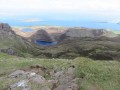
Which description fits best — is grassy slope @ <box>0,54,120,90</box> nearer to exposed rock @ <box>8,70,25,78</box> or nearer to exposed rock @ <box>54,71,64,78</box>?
exposed rock @ <box>8,70,25,78</box>

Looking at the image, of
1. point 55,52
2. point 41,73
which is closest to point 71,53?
point 55,52

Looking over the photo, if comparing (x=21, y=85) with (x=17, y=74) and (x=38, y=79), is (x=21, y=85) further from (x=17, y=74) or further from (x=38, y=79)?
(x=17, y=74)

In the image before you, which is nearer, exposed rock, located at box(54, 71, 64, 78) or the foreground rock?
the foreground rock

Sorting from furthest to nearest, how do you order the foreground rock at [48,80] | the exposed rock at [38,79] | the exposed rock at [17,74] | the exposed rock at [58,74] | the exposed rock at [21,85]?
1. the exposed rock at [58,74]
2. the exposed rock at [17,74]
3. the exposed rock at [38,79]
4. the foreground rock at [48,80]
5. the exposed rock at [21,85]

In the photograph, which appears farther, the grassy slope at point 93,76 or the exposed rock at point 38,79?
the grassy slope at point 93,76

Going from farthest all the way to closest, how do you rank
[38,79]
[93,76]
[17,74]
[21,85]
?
[17,74] → [93,76] → [38,79] → [21,85]

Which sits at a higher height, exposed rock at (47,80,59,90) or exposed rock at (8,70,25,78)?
exposed rock at (8,70,25,78)

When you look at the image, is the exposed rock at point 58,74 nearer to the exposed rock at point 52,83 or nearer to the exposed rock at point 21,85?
the exposed rock at point 52,83

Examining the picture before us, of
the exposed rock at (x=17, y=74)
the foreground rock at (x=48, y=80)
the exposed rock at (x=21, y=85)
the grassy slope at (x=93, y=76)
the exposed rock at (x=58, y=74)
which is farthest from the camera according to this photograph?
the exposed rock at (x=58, y=74)

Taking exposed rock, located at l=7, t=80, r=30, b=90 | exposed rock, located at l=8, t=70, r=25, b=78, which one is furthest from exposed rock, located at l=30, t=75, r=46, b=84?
exposed rock, located at l=8, t=70, r=25, b=78

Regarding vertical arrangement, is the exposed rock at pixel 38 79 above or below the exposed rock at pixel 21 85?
above

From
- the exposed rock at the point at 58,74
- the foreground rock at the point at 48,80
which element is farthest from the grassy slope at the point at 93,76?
the exposed rock at the point at 58,74

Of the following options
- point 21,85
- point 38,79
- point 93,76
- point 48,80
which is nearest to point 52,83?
point 48,80
